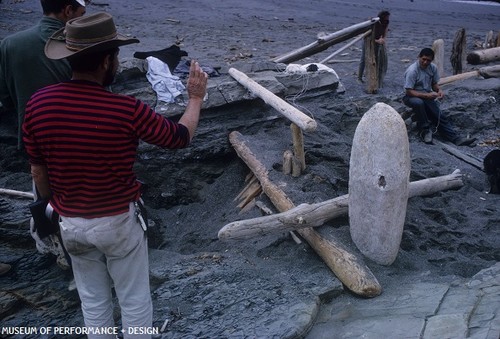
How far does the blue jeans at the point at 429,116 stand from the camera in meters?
8.42

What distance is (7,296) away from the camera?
14.8 feet

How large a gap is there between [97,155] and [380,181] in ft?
7.74

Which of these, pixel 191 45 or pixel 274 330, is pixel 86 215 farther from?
pixel 191 45

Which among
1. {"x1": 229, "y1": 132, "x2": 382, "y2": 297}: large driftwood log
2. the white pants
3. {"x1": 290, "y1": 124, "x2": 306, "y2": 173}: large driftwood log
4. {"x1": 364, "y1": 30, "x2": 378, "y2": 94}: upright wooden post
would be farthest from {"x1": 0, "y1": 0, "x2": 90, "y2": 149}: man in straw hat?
{"x1": 364, "y1": 30, "x2": 378, "y2": 94}: upright wooden post

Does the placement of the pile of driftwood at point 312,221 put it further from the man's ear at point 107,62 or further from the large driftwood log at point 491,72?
the large driftwood log at point 491,72

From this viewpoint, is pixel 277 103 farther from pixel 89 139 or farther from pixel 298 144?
pixel 89 139

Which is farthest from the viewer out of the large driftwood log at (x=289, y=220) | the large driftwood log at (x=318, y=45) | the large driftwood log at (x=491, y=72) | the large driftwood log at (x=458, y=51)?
the large driftwood log at (x=458, y=51)

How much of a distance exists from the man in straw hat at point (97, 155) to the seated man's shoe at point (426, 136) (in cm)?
594

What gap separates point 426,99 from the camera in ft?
28.0

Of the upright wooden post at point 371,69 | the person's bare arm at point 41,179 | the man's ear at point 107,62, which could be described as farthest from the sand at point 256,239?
the man's ear at point 107,62

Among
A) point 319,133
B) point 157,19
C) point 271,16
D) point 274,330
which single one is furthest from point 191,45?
point 274,330

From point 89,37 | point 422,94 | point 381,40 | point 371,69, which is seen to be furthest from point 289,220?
point 381,40

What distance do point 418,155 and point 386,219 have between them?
330cm

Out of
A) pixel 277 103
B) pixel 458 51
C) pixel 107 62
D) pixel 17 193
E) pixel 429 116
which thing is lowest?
pixel 17 193
